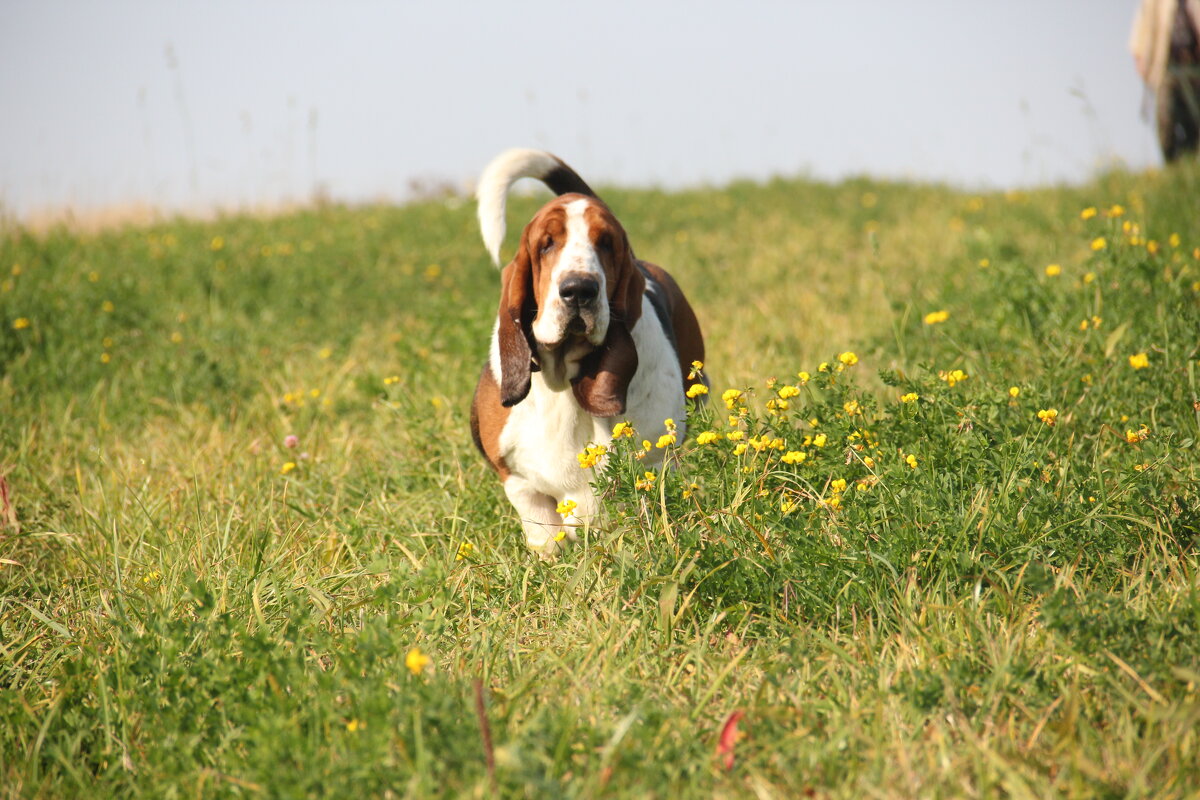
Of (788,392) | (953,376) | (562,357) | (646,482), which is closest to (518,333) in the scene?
(562,357)

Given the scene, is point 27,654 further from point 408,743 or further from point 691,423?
point 691,423

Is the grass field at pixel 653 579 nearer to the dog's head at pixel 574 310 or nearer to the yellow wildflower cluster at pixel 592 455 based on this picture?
the yellow wildflower cluster at pixel 592 455

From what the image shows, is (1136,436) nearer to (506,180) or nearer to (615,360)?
(615,360)

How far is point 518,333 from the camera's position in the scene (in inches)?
116

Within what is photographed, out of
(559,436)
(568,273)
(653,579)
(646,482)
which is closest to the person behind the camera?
(653,579)

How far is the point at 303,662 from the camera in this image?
2.13 meters

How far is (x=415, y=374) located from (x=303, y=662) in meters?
2.46

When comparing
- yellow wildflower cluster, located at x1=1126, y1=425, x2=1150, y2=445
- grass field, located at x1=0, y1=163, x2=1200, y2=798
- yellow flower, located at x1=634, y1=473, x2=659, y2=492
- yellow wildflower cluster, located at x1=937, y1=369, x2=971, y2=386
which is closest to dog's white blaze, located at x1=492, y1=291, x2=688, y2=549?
grass field, located at x1=0, y1=163, x2=1200, y2=798

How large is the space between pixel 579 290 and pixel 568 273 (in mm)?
59

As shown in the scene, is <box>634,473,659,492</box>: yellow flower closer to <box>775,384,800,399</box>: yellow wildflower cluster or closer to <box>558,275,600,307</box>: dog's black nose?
<box>775,384,800,399</box>: yellow wildflower cluster

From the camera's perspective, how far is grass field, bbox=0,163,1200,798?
1.88 metres

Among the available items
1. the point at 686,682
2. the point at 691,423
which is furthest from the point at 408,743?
the point at 691,423

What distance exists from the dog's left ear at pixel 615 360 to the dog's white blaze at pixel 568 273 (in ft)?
0.19

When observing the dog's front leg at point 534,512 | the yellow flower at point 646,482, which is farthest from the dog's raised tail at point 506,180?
the yellow flower at point 646,482
